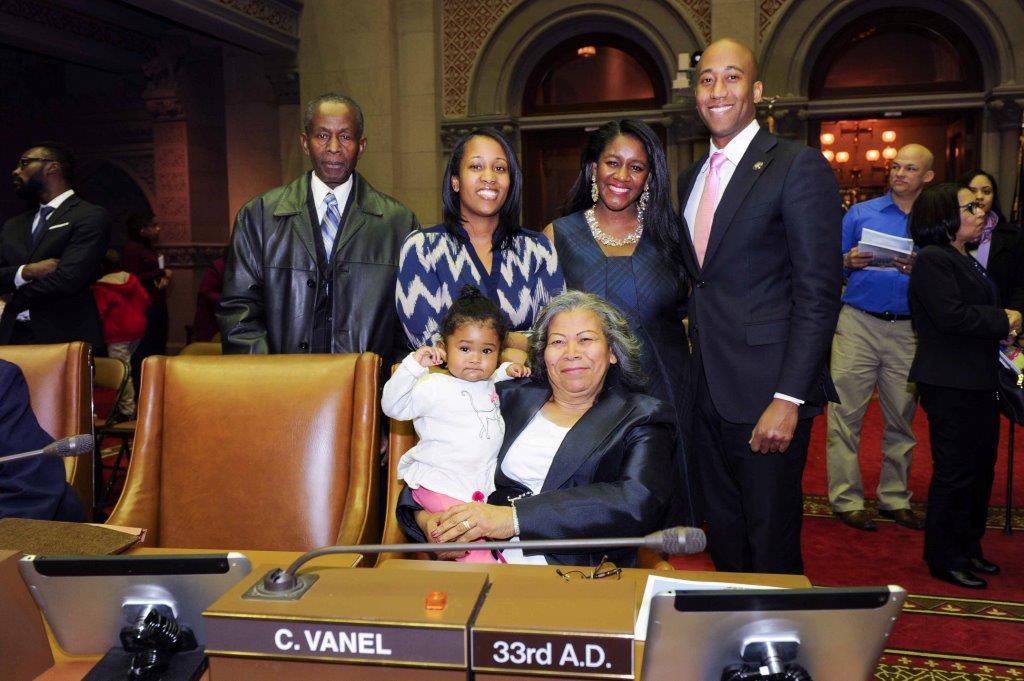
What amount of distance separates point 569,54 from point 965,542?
20.9 ft

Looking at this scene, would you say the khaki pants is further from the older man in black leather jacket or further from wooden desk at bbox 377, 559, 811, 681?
wooden desk at bbox 377, 559, 811, 681

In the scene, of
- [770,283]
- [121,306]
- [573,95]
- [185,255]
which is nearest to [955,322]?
[770,283]

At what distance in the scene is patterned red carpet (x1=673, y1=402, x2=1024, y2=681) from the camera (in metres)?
2.75

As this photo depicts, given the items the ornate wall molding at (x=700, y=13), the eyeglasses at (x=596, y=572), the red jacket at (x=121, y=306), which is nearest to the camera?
the eyeglasses at (x=596, y=572)

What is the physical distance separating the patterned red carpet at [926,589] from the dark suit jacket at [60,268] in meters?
2.99

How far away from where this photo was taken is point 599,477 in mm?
1907

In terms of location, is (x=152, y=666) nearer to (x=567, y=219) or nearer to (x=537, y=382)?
(x=537, y=382)

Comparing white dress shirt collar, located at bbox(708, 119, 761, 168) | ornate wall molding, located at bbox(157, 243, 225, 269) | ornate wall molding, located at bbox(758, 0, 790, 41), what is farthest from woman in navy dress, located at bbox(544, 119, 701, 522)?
ornate wall molding, located at bbox(157, 243, 225, 269)

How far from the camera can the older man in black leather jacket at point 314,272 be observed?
273 centimetres

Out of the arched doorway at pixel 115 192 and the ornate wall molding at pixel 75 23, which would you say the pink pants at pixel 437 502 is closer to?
the ornate wall molding at pixel 75 23

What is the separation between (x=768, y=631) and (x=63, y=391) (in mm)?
2125

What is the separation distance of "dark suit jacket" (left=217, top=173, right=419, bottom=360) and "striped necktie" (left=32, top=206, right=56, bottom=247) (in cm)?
180

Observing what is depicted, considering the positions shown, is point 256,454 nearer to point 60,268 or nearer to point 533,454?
point 533,454

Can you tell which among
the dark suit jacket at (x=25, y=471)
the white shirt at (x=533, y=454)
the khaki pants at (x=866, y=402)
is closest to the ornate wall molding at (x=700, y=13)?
the khaki pants at (x=866, y=402)
